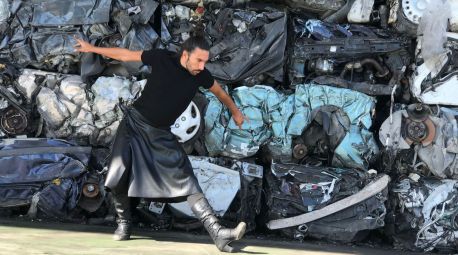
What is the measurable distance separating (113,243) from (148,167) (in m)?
Result: 0.63

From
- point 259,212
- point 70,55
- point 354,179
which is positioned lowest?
point 259,212

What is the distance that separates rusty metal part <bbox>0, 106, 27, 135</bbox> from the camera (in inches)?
209

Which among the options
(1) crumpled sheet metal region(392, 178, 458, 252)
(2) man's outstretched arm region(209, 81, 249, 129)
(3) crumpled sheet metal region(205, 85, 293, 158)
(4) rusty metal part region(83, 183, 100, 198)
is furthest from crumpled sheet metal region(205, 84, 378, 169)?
(4) rusty metal part region(83, 183, 100, 198)

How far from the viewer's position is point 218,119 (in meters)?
5.32

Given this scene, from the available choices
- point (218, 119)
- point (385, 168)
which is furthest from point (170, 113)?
point (385, 168)

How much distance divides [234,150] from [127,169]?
1.45 m

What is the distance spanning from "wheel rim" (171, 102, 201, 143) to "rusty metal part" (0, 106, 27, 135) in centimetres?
147

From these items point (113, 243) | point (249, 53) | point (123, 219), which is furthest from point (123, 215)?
point (249, 53)

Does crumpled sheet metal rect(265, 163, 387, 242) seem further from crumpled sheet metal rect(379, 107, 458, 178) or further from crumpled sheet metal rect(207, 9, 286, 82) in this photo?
crumpled sheet metal rect(207, 9, 286, 82)

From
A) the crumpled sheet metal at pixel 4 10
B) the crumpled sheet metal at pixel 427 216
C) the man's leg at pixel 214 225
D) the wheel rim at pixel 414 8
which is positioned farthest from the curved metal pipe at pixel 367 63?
the crumpled sheet metal at pixel 4 10

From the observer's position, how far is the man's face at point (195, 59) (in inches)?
155

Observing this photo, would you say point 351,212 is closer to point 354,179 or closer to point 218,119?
point 354,179

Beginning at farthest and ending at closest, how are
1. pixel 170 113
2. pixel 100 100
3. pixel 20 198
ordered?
1. pixel 100 100
2. pixel 20 198
3. pixel 170 113

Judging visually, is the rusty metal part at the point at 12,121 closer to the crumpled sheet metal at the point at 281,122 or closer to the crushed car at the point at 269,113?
the crushed car at the point at 269,113
